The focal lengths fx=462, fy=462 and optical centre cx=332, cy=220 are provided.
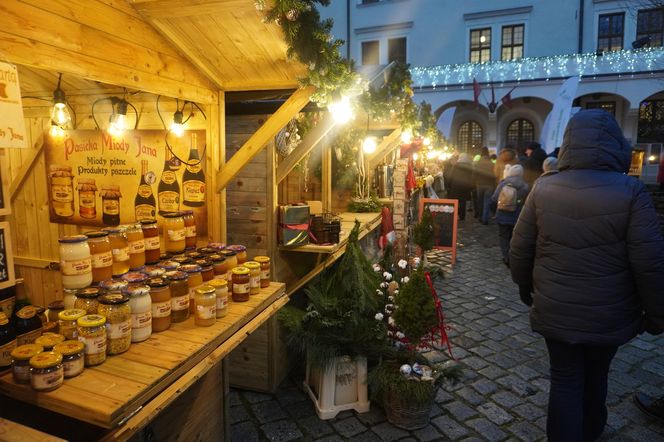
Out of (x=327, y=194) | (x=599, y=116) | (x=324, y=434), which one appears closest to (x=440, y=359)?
(x=324, y=434)

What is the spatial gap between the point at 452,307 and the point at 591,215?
392cm

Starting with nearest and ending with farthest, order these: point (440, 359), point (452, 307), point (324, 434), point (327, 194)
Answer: point (324, 434) < point (440, 359) < point (327, 194) < point (452, 307)

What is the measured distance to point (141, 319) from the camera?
2111mm

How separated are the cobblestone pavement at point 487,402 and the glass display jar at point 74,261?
6.28 feet

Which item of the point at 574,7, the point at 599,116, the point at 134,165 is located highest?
the point at 574,7

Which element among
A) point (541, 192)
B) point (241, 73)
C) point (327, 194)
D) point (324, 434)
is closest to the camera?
point (541, 192)

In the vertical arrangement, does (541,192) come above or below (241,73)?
below

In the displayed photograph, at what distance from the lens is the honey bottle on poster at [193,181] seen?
3404 millimetres

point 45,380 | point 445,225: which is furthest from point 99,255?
point 445,225

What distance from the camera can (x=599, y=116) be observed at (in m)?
2.69

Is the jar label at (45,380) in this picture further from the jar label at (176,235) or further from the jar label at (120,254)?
the jar label at (176,235)

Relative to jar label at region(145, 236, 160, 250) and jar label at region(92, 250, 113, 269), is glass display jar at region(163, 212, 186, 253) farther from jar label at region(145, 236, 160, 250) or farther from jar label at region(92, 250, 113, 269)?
jar label at region(92, 250, 113, 269)

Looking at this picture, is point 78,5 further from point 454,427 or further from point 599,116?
point 454,427

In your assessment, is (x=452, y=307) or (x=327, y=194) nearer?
(x=327, y=194)
